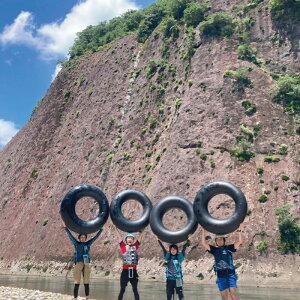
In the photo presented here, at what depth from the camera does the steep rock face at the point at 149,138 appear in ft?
118

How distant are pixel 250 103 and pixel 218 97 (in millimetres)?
4033

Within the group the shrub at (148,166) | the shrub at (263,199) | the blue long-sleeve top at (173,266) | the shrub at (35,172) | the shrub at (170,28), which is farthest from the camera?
the shrub at (35,172)

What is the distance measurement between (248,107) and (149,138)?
566 inches

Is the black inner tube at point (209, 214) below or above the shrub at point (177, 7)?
below

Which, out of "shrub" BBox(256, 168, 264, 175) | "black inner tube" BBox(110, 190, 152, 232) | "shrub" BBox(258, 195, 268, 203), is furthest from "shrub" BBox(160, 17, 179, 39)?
"black inner tube" BBox(110, 190, 152, 232)

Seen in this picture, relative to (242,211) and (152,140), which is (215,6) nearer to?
(152,140)

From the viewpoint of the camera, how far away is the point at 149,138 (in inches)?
1929

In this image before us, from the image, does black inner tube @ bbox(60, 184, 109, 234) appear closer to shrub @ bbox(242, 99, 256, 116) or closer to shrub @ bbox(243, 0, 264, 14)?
shrub @ bbox(242, 99, 256, 116)

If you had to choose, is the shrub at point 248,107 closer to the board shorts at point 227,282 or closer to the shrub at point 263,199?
the shrub at point 263,199

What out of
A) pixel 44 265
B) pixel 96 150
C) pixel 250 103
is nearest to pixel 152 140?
pixel 96 150

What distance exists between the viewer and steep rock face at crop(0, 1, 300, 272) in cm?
3588

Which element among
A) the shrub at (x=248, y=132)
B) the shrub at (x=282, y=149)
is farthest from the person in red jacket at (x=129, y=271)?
the shrub at (x=248, y=132)

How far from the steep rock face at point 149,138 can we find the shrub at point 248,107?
503 millimetres

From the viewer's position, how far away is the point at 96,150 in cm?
5444
